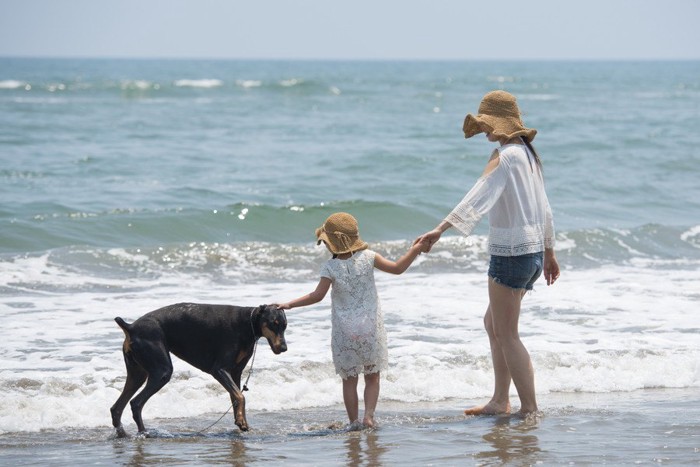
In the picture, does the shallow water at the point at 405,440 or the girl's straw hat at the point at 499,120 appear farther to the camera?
the girl's straw hat at the point at 499,120

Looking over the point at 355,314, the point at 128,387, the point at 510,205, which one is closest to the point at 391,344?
the point at 355,314

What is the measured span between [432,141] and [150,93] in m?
24.3

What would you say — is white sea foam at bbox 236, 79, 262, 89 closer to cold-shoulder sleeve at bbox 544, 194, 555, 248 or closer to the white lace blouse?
cold-shoulder sleeve at bbox 544, 194, 555, 248

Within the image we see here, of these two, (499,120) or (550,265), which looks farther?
(550,265)

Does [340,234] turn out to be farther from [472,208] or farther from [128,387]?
[128,387]

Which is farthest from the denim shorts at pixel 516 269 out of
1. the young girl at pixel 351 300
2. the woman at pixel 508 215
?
the young girl at pixel 351 300

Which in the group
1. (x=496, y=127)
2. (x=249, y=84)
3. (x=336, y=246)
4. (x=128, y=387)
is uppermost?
(x=249, y=84)

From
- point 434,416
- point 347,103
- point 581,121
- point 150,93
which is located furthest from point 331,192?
point 150,93

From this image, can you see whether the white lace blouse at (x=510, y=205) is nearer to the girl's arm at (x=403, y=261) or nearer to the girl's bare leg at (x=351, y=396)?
the girl's arm at (x=403, y=261)

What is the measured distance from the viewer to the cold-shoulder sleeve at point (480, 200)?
5.55 meters

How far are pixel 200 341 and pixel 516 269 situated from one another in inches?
72.3

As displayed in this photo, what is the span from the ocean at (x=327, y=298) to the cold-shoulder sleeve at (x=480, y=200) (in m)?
1.22

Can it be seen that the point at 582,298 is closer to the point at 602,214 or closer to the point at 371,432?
the point at 371,432

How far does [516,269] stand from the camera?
577 cm
